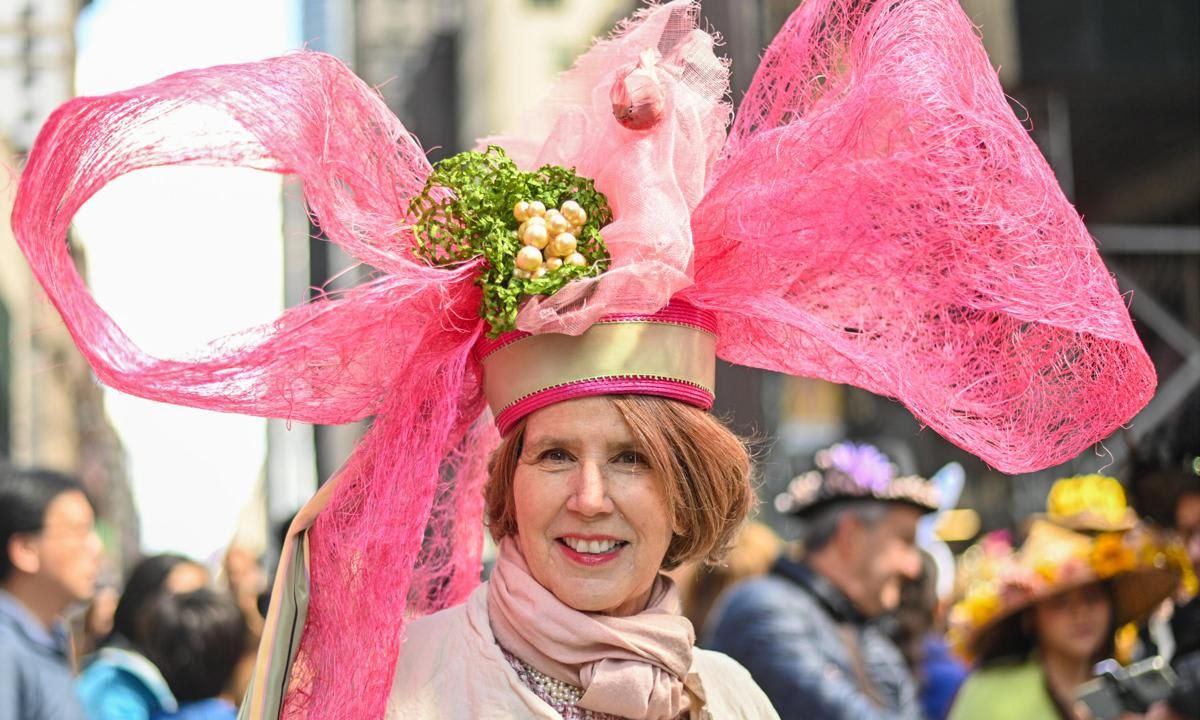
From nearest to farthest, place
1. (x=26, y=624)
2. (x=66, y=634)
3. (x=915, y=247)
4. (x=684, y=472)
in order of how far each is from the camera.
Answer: (x=684, y=472) → (x=915, y=247) → (x=26, y=624) → (x=66, y=634)

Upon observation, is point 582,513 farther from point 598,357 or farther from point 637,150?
point 637,150

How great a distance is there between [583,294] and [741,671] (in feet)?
2.39

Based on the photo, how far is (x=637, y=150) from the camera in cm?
215

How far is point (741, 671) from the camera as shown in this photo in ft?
7.88

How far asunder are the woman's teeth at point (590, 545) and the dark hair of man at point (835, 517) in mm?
2452

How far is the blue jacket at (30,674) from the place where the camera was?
3668 mm

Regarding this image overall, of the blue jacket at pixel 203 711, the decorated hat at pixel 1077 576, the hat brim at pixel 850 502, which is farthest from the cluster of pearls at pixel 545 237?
the decorated hat at pixel 1077 576

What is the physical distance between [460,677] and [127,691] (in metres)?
2.35

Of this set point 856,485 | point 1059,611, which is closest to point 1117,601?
point 1059,611

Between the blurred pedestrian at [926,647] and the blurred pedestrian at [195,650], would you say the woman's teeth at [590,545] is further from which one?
the blurred pedestrian at [926,647]

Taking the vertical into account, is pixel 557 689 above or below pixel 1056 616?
above

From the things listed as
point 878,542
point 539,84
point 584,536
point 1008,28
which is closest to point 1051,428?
point 584,536

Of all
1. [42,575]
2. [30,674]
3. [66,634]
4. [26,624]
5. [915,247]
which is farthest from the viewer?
[66,634]

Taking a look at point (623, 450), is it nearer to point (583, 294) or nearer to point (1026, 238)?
point (583, 294)
